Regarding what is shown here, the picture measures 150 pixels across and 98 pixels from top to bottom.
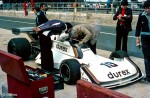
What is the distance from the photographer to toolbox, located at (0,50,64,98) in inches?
177

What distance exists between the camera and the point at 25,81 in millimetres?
4504

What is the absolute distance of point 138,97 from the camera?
602cm

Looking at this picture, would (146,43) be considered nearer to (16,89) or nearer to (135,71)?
(135,71)

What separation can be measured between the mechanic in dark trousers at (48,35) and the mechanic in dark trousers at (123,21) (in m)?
2.18

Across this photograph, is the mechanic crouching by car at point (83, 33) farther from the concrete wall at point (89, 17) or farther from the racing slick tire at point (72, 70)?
the concrete wall at point (89, 17)

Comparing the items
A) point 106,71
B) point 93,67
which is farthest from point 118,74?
point 93,67

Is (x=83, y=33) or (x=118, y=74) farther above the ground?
(x=83, y=33)

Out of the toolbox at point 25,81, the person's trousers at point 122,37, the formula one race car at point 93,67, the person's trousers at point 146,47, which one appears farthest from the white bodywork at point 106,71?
the person's trousers at point 122,37

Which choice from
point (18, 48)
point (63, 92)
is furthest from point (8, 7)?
point (63, 92)

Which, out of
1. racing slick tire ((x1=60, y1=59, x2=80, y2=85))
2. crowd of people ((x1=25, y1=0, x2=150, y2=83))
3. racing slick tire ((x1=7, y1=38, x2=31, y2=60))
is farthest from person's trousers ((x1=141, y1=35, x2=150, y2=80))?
racing slick tire ((x1=7, y1=38, x2=31, y2=60))

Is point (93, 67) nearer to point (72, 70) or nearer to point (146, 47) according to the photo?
point (72, 70)

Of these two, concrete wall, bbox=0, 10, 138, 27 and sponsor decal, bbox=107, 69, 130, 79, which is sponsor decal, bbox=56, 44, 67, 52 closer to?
sponsor decal, bbox=107, 69, 130, 79

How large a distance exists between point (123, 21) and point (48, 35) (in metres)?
2.69

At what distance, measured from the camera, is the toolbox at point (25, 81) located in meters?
4.49
